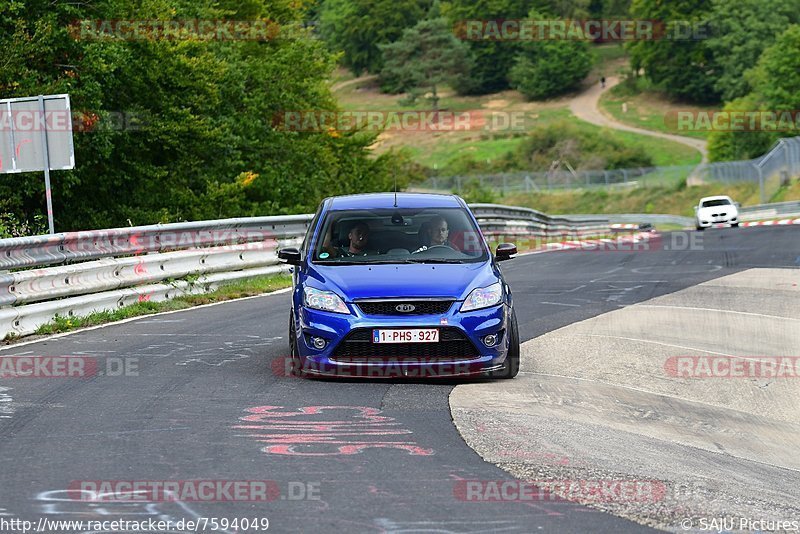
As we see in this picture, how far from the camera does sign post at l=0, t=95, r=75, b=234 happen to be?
1681 cm

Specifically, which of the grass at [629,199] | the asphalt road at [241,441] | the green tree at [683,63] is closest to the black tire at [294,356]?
the asphalt road at [241,441]

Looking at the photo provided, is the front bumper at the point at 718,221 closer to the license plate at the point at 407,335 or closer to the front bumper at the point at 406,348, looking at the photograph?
the front bumper at the point at 406,348

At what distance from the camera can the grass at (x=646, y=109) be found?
5162 inches

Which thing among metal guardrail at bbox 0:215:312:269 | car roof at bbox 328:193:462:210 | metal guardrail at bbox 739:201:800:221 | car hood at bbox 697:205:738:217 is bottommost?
metal guardrail at bbox 739:201:800:221

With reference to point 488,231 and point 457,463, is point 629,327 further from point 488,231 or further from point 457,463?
point 488,231

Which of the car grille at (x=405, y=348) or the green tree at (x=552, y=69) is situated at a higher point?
the car grille at (x=405, y=348)

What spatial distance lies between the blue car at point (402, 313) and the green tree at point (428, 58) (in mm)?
140125

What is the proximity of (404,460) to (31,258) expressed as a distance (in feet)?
25.6

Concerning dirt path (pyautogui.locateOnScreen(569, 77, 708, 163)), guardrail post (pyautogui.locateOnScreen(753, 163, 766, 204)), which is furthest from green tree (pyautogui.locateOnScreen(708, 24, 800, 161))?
guardrail post (pyautogui.locateOnScreen(753, 163, 766, 204))

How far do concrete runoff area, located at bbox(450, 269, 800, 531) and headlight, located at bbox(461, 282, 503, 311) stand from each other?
2.14 ft

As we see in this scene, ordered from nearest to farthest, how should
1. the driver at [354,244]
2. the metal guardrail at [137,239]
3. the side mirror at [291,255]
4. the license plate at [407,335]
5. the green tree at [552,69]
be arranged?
the license plate at [407,335]
the driver at [354,244]
the side mirror at [291,255]
the metal guardrail at [137,239]
the green tree at [552,69]

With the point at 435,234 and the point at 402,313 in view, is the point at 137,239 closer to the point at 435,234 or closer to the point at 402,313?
the point at 435,234

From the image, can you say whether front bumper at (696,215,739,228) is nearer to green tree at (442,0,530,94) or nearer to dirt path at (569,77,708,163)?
dirt path at (569,77,708,163)

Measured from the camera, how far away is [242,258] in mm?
20000
